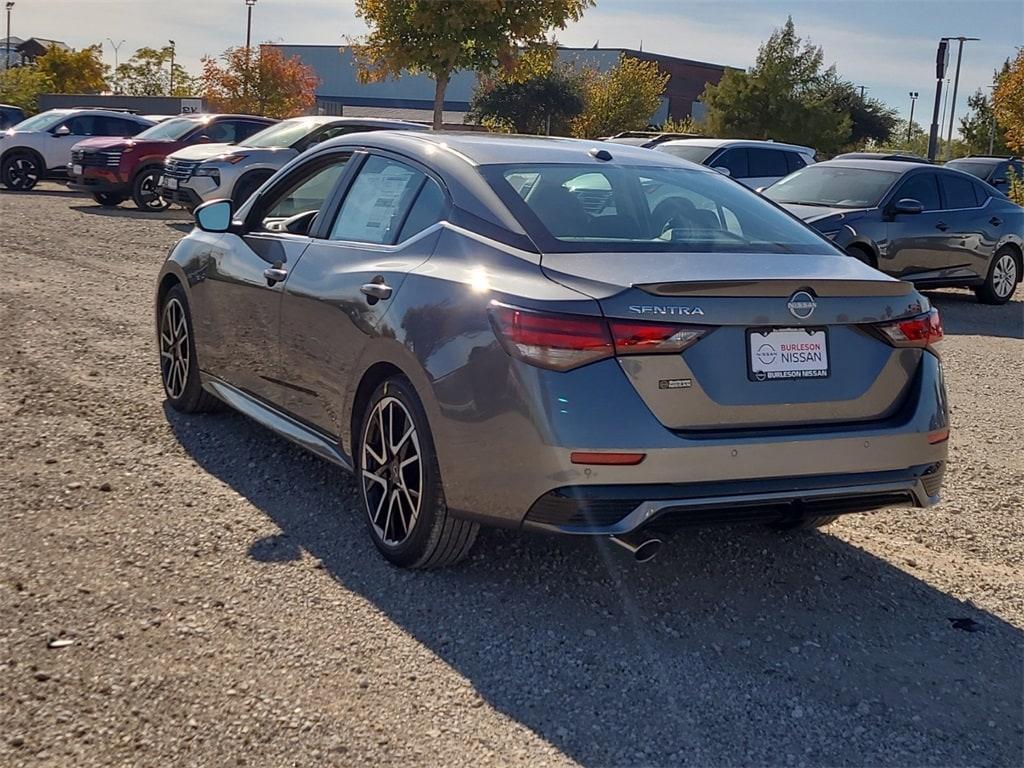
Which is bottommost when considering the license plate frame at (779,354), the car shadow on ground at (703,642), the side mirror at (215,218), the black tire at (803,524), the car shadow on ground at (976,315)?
the car shadow on ground at (976,315)

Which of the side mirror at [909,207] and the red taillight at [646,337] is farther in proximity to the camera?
the side mirror at [909,207]

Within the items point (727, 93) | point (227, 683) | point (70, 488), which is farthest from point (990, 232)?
point (727, 93)

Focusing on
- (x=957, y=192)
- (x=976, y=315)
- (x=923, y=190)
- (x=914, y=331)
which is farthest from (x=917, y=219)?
(x=914, y=331)

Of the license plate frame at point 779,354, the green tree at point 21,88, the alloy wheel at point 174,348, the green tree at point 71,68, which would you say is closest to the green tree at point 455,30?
the alloy wheel at point 174,348

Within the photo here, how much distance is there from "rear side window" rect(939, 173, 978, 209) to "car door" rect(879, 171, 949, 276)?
154 millimetres

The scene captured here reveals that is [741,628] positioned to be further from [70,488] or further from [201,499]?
[70,488]

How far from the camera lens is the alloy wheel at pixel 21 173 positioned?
24766 millimetres

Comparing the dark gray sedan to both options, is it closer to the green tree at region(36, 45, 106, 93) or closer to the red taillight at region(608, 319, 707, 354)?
the red taillight at region(608, 319, 707, 354)

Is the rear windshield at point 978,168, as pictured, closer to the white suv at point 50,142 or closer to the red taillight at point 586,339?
the white suv at point 50,142

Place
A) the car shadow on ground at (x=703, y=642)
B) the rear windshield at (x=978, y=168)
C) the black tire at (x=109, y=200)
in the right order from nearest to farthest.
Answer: the car shadow on ground at (x=703, y=642)
the black tire at (x=109, y=200)
the rear windshield at (x=978, y=168)

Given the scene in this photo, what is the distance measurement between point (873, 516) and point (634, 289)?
2.32m

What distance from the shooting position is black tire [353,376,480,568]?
4.42 metres

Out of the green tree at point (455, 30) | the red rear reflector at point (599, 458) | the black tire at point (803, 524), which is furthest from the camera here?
the green tree at point (455, 30)

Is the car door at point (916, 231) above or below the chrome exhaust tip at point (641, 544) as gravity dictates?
above
